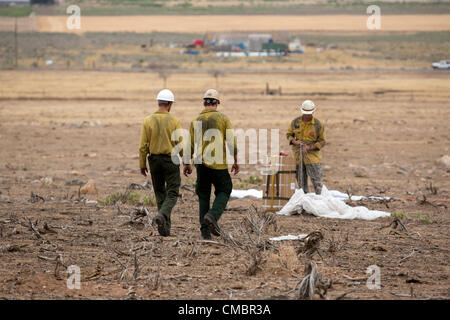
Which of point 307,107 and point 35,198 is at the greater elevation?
point 307,107

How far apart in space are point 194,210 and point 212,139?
269 centimetres

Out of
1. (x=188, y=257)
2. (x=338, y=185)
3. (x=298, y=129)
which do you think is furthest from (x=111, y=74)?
(x=188, y=257)

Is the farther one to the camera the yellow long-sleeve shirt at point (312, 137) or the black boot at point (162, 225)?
the yellow long-sleeve shirt at point (312, 137)

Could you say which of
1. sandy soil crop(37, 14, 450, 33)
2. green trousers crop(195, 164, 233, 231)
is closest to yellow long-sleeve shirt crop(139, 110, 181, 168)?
green trousers crop(195, 164, 233, 231)

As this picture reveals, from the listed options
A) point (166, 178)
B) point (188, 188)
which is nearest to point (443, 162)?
point (188, 188)

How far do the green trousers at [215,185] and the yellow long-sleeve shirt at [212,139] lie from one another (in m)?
0.09

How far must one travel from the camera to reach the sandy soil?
2467 inches

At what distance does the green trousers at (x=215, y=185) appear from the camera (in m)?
8.27

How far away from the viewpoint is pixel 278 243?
8.14 metres

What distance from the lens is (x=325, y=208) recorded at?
10.1 m

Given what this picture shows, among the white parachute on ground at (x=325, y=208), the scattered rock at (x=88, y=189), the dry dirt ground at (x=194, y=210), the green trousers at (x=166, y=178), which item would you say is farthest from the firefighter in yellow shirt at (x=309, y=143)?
the scattered rock at (x=88, y=189)

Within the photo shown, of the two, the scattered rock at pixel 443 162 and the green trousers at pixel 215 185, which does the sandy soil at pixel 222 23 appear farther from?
the green trousers at pixel 215 185

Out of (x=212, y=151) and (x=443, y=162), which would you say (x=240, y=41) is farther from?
(x=212, y=151)
